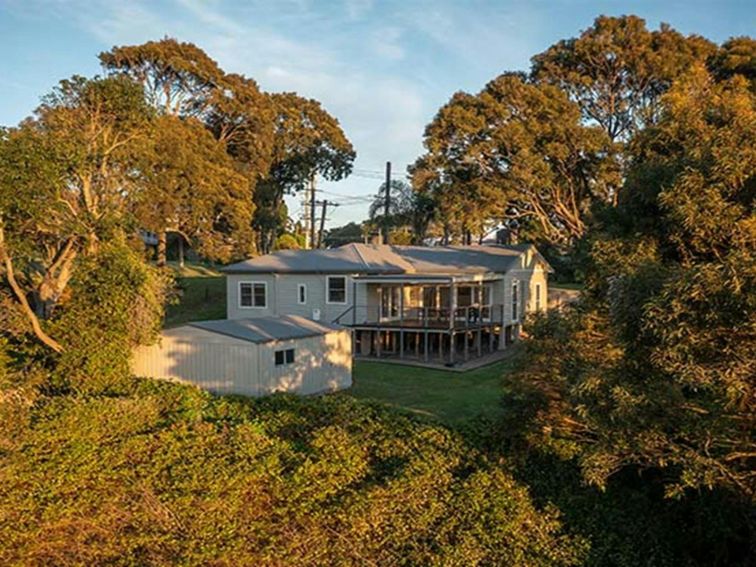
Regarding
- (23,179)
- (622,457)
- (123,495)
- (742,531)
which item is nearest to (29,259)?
(23,179)

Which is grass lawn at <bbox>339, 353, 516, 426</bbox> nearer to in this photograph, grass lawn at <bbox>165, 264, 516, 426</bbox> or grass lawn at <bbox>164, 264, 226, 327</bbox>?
grass lawn at <bbox>165, 264, 516, 426</bbox>

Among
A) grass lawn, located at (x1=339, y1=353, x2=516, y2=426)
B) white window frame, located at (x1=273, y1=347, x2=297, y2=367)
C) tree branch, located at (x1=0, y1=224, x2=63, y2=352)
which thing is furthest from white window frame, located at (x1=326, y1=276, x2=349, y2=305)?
tree branch, located at (x1=0, y1=224, x2=63, y2=352)

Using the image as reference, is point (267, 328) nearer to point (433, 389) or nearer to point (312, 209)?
point (433, 389)

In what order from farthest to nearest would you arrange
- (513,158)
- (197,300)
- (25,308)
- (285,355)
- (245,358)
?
(197,300) < (513,158) < (285,355) < (245,358) < (25,308)

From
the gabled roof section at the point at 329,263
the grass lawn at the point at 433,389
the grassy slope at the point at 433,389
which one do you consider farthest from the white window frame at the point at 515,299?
the grass lawn at the point at 433,389

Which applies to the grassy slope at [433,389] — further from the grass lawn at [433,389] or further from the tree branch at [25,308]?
the tree branch at [25,308]

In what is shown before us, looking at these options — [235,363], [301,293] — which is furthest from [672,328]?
[301,293]
